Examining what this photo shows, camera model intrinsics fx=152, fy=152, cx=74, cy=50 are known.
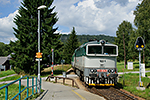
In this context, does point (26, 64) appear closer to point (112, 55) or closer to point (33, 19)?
point (33, 19)

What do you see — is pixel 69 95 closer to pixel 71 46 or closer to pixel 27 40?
pixel 27 40

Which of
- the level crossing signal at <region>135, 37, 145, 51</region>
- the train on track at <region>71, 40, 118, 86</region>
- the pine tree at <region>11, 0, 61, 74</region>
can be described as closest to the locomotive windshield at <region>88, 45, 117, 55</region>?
the train on track at <region>71, 40, 118, 86</region>

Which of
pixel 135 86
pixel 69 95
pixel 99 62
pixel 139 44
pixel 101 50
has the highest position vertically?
pixel 139 44

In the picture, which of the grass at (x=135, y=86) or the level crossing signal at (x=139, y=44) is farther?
the level crossing signal at (x=139, y=44)

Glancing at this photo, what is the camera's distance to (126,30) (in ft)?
163

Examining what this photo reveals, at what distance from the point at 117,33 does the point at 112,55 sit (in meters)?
39.4

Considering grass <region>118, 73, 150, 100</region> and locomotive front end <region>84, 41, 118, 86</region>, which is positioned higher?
locomotive front end <region>84, 41, 118, 86</region>

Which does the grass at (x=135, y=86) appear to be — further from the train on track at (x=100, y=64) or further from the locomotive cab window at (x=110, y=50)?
the locomotive cab window at (x=110, y=50)

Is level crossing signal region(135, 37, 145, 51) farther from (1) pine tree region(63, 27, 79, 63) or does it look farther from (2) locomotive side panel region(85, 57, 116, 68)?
(1) pine tree region(63, 27, 79, 63)

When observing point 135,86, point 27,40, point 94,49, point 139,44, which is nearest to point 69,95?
point 94,49

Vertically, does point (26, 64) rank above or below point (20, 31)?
below

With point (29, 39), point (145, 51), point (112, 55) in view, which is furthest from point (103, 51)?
point (145, 51)

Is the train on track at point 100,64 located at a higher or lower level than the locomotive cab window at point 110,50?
lower

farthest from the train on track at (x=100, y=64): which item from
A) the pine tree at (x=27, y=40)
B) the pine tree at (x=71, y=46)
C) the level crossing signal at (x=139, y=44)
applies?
the pine tree at (x=71, y=46)
